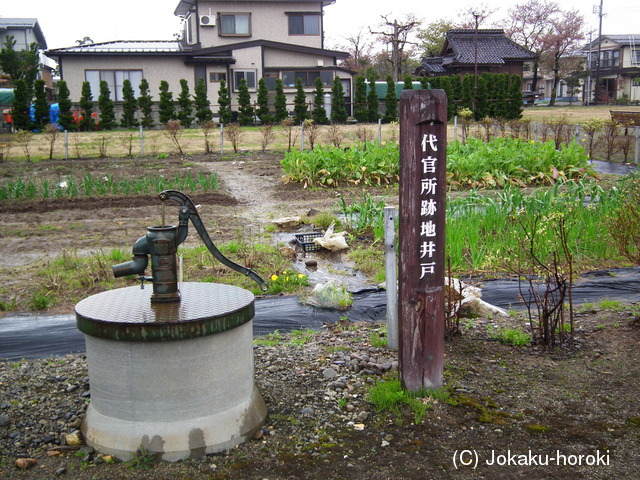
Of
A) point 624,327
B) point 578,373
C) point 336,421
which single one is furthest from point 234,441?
point 624,327

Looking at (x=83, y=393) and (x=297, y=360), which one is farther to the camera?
(x=297, y=360)

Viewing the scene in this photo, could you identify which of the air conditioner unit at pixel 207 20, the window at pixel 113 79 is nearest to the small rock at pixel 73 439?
the window at pixel 113 79

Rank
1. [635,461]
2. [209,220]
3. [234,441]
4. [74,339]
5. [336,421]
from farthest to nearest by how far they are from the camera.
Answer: [209,220], [74,339], [336,421], [234,441], [635,461]

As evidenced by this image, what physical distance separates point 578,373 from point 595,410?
55 centimetres

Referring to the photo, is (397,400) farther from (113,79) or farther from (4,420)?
(113,79)

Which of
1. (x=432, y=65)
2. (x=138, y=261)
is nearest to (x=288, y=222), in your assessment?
(x=138, y=261)

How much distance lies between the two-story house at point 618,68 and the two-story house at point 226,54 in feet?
85.9

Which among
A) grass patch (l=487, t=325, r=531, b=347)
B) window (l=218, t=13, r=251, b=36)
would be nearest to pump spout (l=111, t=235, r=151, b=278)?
grass patch (l=487, t=325, r=531, b=347)

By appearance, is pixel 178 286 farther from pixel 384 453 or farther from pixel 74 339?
pixel 74 339

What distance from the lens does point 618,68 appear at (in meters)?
50.1

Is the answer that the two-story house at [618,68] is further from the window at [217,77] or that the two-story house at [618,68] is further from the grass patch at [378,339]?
the grass patch at [378,339]

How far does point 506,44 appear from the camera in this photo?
3875 cm

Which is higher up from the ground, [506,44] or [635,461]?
[506,44]

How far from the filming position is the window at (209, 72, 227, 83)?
99.0 ft
